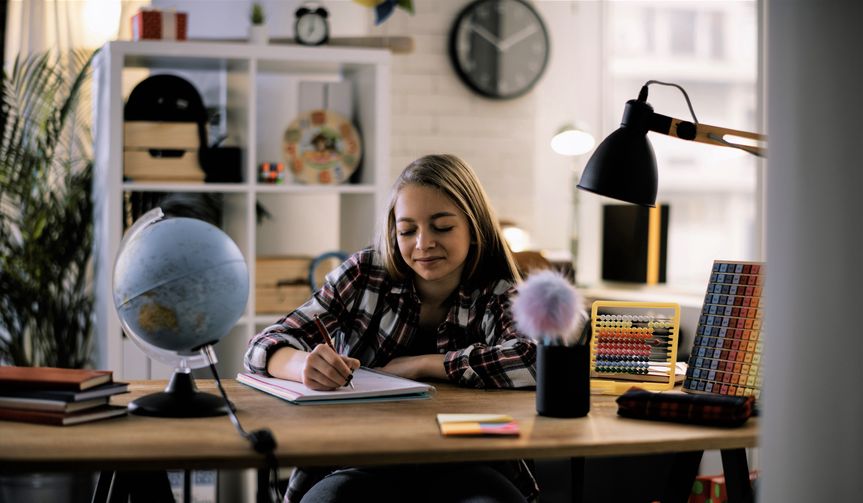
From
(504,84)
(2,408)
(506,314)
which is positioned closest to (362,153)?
(504,84)

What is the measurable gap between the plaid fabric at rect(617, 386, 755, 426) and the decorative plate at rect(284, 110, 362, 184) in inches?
89.0

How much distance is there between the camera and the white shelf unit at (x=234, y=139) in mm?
3334

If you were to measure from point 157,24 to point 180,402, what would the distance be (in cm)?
224

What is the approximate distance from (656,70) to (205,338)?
13.2ft

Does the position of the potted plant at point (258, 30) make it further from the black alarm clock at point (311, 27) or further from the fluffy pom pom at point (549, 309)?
the fluffy pom pom at point (549, 309)

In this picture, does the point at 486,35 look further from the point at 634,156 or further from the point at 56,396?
the point at 56,396

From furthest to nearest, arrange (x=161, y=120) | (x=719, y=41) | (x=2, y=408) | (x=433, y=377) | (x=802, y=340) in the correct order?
(x=719, y=41)
(x=161, y=120)
(x=433, y=377)
(x=2, y=408)
(x=802, y=340)

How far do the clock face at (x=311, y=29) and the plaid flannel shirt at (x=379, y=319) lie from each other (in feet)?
5.60

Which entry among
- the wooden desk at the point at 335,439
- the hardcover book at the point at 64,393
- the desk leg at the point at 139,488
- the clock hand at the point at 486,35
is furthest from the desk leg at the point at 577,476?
the clock hand at the point at 486,35

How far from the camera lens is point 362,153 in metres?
3.71

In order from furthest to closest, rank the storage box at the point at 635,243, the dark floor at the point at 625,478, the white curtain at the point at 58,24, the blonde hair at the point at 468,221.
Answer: the storage box at the point at 635,243 → the white curtain at the point at 58,24 → the dark floor at the point at 625,478 → the blonde hair at the point at 468,221

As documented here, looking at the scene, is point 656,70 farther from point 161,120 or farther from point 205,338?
point 205,338

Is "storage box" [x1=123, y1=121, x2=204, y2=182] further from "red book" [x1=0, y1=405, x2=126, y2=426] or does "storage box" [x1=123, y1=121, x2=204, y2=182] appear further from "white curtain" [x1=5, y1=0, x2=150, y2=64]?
"red book" [x1=0, y1=405, x2=126, y2=426]

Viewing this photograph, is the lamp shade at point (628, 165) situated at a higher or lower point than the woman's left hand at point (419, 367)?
higher
